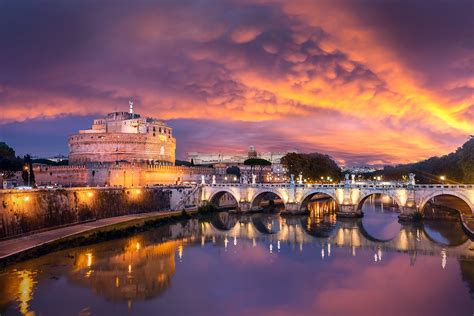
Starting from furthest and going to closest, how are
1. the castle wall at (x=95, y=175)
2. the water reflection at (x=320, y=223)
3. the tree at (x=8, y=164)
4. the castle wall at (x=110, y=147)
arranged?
the castle wall at (x=110, y=147) < the castle wall at (x=95, y=175) < the tree at (x=8, y=164) < the water reflection at (x=320, y=223)

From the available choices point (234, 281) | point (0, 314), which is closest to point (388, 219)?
point (234, 281)

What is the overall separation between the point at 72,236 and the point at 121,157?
36.3 metres

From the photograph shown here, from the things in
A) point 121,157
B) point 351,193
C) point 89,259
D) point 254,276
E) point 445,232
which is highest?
point 121,157

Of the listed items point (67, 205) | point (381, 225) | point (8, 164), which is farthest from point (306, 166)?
point (67, 205)

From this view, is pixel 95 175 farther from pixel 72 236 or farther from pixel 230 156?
pixel 230 156

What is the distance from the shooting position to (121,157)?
199 feet

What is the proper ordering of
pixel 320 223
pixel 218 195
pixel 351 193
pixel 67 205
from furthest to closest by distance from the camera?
pixel 218 195 < pixel 351 193 < pixel 320 223 < pixel 67 205

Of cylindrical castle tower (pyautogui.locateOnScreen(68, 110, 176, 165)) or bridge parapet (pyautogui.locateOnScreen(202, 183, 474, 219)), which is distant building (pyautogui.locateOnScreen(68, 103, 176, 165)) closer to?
cylindrical castle tower (pyautogui.locateOnScreen(68, 110, 176, 165))

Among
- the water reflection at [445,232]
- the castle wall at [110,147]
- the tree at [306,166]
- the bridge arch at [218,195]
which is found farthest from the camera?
the tree at [306,166]

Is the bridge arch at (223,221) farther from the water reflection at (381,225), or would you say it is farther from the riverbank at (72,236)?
the water reflection at (381,225)

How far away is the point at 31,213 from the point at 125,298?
12.3m

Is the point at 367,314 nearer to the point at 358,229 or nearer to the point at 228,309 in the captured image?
the point at 228,309

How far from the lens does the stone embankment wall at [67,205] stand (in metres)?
24.4

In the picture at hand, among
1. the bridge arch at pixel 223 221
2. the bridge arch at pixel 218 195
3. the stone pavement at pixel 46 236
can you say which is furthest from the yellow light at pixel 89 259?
the bridge arch at pixel 218 195
